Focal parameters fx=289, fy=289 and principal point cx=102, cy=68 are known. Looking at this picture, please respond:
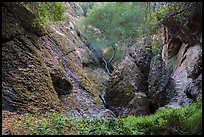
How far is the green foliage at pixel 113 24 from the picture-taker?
84.1ft

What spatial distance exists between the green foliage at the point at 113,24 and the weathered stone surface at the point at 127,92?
216 inches

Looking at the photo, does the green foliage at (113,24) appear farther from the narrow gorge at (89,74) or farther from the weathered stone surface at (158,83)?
the weathered stone surface at (158,83)

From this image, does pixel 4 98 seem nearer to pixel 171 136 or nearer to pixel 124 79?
pixel 171 136

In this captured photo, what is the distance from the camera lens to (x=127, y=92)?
62.0ft

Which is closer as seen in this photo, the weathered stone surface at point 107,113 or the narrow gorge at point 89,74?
the narrow gorge at point 89,74

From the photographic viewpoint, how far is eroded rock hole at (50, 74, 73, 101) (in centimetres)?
1556

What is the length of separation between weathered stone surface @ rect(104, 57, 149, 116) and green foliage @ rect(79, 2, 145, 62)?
5483 millimetres

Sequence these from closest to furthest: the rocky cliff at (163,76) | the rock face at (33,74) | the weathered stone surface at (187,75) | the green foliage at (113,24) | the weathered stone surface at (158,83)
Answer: the rock face at (33,74), the weathered stone surface at (187,75), the rocky cliff at (163,76), the weathered stone surface at (158,83), the green foliage at (113,24)

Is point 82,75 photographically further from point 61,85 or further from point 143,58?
point 143,58

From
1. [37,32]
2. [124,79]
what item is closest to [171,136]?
[37,32]

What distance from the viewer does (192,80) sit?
13.4 metres

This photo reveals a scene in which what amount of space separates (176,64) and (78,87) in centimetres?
621

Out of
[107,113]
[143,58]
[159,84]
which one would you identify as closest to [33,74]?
[107,113]

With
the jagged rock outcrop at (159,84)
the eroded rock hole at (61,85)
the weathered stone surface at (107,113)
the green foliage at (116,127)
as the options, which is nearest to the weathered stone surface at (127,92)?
the weathered stone surface at (107,113)
